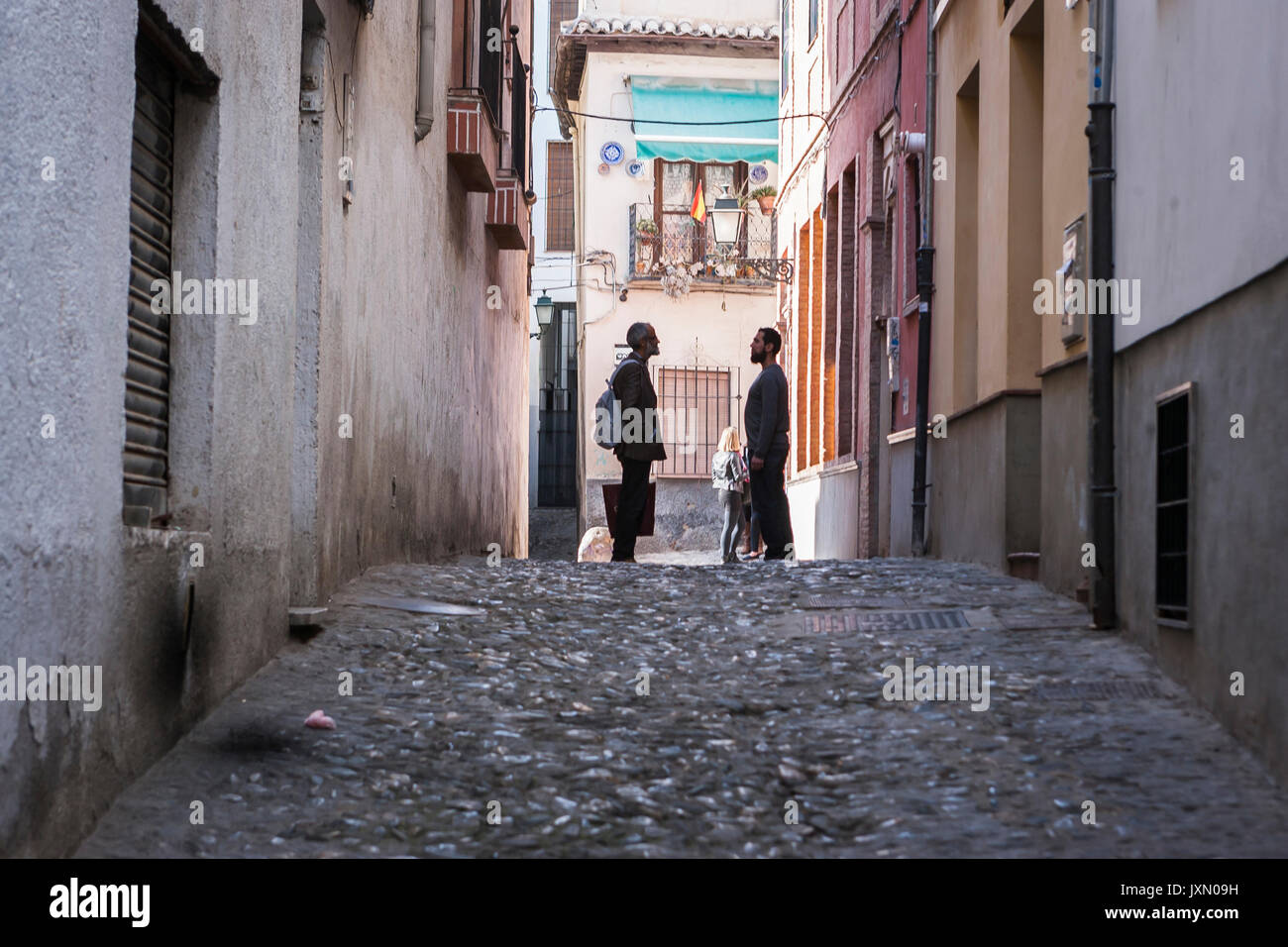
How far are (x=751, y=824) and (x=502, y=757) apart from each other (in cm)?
105

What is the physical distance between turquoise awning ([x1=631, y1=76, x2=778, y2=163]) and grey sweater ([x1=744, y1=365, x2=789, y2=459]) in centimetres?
1715

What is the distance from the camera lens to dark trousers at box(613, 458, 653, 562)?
12633 mm

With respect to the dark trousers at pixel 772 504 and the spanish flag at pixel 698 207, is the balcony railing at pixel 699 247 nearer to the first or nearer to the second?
the spanish flag at pixel 698 207

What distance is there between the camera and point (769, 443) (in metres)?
12.5

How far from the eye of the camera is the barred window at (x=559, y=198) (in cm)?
3516

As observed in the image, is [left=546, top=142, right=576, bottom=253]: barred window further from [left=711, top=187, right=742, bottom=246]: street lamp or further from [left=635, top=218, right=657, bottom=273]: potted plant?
[left=711, top=187, right=742, bottom=246]: street lamp

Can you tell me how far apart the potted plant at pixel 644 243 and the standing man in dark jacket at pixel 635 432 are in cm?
1660

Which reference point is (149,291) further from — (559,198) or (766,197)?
(559,198)

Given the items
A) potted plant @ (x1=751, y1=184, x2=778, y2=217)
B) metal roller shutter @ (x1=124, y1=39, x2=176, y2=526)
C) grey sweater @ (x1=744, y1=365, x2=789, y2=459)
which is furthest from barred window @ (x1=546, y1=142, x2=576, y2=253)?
metal roller shutter @ (x1=124, y1=39, x2=176, y2=526)

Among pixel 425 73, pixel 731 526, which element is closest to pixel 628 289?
pixel 731 526

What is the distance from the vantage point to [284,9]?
632 centimetres

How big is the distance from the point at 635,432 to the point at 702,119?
18.3 m
